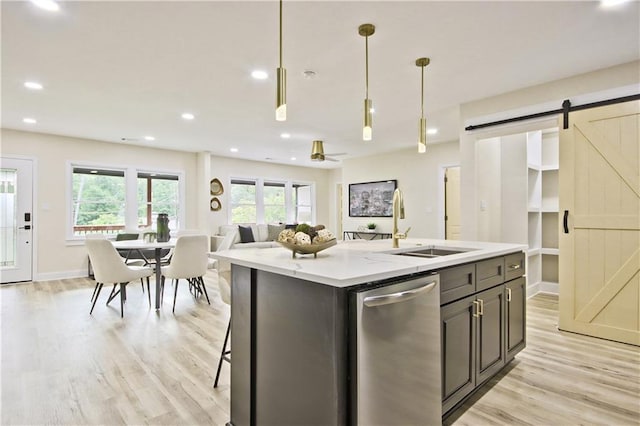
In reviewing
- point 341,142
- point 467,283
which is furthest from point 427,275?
point 341,142

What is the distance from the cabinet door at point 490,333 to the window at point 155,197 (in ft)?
21.3

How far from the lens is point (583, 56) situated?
9.57 ft

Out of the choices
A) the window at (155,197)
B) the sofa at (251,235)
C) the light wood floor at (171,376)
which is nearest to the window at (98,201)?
the window at (155,197)

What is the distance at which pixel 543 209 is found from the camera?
16.1ft

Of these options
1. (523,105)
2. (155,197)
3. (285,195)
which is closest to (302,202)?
(285,195)

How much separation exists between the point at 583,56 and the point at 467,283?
2441mm

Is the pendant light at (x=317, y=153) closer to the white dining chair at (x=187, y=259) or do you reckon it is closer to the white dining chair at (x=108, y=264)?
the white dining chair at (x=187, y=259)

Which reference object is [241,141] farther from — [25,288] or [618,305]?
[618,305]

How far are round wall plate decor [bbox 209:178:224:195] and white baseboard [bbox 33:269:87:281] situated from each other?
295 centimetres

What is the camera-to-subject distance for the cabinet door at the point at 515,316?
7.77 feet

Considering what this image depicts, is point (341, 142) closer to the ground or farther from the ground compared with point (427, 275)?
farther from the ground

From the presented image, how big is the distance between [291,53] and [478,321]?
8.13 ft

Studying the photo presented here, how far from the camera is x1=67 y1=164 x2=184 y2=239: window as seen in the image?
6223 mm

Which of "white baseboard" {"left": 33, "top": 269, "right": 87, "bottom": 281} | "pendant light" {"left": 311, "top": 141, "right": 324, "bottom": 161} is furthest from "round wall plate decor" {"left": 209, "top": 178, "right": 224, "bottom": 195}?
"pendant light" {"left": 311, "top": 141, "right": 324, "bottom": 161}
